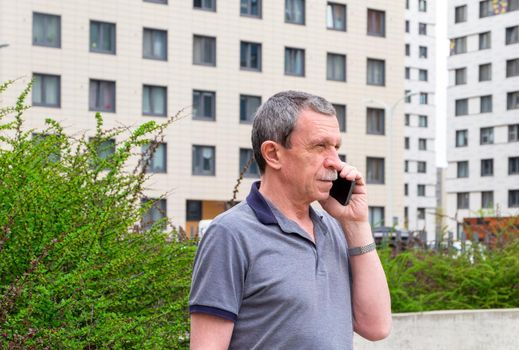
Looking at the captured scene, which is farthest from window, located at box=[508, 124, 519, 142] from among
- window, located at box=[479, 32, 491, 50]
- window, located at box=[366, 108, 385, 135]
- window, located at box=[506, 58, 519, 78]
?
window, located at box=[366, 108, 385, 135]

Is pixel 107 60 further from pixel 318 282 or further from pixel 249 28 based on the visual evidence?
pixel 318 282

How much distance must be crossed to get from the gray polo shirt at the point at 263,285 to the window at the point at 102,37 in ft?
141

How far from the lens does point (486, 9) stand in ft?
250

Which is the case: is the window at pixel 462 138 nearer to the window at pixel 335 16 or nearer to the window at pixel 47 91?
the window at pixel 335 16

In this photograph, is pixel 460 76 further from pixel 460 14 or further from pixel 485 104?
pixel 460 14

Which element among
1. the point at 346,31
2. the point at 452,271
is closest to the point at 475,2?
the point at 346,31

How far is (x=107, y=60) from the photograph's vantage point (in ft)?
148

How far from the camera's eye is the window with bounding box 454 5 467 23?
78500mm

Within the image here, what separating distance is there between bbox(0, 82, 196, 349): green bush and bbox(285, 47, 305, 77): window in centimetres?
4460

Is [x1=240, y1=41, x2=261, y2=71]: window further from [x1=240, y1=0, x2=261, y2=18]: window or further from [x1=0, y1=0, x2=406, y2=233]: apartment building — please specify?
[x1=240, y1=0, x2=261, y2=18]: window

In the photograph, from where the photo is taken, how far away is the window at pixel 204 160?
46781 mm

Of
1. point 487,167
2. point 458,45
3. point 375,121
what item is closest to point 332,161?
point 375,121

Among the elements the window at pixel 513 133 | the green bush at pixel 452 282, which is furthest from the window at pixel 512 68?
the green bush at pixel 452 282

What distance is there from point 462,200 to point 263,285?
3030 inches
